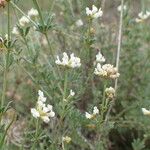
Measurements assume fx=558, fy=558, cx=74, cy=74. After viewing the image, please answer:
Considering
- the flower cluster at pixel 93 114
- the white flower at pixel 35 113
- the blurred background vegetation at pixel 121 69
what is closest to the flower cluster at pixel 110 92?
the flower cluster at pixel 93 114

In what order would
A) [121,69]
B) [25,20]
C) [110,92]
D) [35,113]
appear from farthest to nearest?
[121,69]
[25,20]
[110,92]
[35,113]

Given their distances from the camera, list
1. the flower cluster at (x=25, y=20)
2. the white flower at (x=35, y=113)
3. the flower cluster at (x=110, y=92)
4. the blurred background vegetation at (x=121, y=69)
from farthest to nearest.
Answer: the blurred background vegetation at (x=121, y=69)
the flower cluster at (x=25, y=20)
the flower cluster at (x=110, y=92)
the white flower at (x=35, y=113)

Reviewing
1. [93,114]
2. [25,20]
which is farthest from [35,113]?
[25,20]

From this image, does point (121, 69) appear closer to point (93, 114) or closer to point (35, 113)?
point (93, 114)

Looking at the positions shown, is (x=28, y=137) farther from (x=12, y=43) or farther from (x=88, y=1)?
(x=88, y=1)

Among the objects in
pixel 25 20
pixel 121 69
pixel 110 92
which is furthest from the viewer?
pixel 121 69

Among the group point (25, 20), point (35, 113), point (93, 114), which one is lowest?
point (35, 113)

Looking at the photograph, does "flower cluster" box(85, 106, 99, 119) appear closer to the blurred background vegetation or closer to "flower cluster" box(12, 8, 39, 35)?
the blurred background vegetation

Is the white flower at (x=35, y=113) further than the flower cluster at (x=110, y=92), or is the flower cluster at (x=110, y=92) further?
the flower cluster at (x=110, y=92)

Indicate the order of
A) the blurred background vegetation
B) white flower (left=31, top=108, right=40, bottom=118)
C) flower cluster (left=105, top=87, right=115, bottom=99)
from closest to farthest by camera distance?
white flower (left=31, top=108, right=40, bottom=118)
flower cluster (left=105, top=87, right=115, bottom=99)
the blurred background vegetation

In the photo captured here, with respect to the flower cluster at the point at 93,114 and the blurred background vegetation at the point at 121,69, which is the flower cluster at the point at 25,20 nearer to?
the blurred background vegetation at the point at 121,69

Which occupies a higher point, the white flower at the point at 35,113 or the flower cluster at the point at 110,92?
the flower cluster at the point at 110,92

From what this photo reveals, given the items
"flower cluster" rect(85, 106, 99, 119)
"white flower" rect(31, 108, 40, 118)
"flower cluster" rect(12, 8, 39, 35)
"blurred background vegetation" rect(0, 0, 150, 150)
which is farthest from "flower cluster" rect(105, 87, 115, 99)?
"flower cluster" rect(12, 8, 39, 35)
